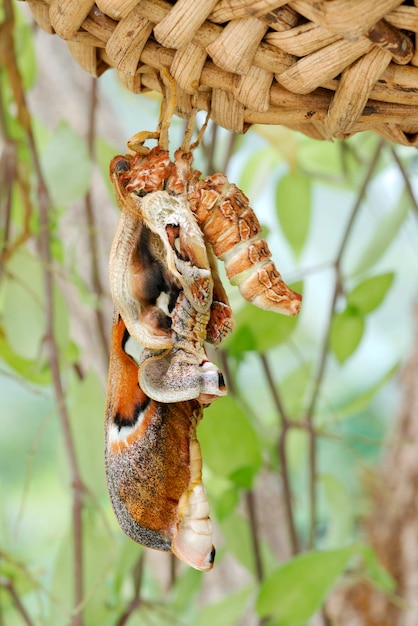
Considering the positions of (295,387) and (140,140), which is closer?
(140,140)

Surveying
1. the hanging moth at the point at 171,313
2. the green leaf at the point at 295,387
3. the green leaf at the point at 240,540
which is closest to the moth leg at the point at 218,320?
the hanging moth at the point at 171,313

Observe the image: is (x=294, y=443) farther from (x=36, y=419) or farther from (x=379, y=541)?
(x=36, y=419)

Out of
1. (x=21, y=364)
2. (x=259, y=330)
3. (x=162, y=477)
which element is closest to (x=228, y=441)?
(x=259, y=330)

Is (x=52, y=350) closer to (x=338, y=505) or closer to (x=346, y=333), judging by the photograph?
(x=346, y=333)

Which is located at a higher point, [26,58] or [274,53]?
[274,53]

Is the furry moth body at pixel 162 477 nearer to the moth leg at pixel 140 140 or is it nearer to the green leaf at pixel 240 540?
the moth leg at pixel 140 140

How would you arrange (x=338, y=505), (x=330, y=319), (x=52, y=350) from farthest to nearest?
(x=338, y=505) < (x=330, y=319) < (x=52, y=350)

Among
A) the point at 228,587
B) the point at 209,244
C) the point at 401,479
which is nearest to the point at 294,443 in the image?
the point at 401,479
